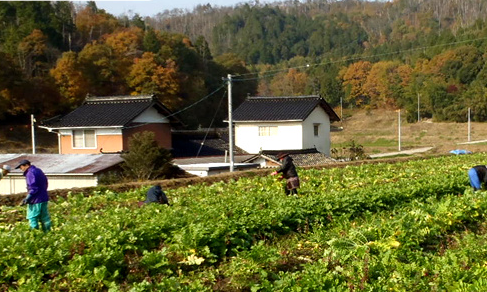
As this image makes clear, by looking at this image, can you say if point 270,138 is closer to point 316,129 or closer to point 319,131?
point 316,129

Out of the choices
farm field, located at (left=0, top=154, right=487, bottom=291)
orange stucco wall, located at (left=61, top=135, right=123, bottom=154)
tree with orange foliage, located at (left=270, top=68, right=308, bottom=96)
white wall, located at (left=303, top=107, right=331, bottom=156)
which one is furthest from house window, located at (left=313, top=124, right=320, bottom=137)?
tree with orange foliage, located at (left=270, top=68, right=308, bottom=96)

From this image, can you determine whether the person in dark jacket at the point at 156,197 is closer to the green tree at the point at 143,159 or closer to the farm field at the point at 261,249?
the farm field at the point at 261,249

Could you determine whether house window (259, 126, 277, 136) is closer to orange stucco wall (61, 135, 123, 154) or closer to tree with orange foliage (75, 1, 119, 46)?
orange stucco wall (61, 135, 123, 154)

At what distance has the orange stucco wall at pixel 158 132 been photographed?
103 feet

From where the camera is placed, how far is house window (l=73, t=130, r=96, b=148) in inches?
1253

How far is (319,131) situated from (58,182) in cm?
1893

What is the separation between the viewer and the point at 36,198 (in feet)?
32.8

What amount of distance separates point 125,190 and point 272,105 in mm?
20173

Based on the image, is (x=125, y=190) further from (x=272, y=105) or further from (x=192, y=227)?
(x=272, y=105)

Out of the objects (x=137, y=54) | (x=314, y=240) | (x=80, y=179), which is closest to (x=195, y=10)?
(x=137, y=54)

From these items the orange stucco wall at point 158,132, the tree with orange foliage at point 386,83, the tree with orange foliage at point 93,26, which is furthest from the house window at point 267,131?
the tree with orange foliage at point 386,83

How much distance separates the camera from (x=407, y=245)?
28.0ft

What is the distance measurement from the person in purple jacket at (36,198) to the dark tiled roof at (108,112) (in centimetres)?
2081

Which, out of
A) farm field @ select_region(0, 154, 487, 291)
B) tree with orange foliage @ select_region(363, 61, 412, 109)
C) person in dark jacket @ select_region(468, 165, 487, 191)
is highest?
tree with orange foliage @ select_region(363, 61, 412, 109)
